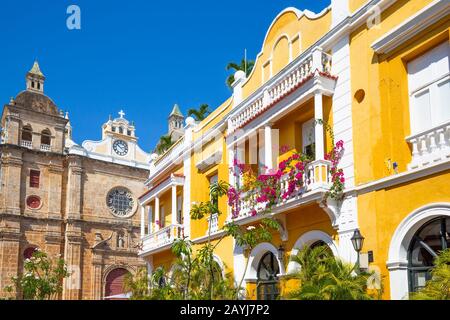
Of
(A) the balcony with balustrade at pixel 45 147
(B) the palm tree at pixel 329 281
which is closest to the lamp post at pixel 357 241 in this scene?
(B) the palm tree at pixel 329 281

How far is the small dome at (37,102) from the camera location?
36531 mm

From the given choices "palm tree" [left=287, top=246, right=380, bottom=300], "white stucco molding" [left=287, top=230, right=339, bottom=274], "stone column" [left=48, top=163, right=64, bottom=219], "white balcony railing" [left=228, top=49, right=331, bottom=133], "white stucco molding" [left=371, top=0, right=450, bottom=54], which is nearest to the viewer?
"palm tree" [left=287, top=246, right=380, bottom=300]

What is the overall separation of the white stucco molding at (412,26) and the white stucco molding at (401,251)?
3003 millimetres

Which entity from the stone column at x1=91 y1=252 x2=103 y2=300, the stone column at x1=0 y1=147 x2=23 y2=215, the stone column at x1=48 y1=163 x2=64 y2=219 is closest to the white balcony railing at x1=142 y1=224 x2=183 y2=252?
the stone column at x1=91 y1=252 x2=103 y2=300

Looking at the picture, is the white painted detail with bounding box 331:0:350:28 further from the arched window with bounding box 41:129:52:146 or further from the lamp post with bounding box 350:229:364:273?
the arched window with bounding box 41:129:52:146

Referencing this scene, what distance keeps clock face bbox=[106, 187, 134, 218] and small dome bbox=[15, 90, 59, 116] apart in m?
6.76

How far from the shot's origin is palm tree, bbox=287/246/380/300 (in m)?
8.25

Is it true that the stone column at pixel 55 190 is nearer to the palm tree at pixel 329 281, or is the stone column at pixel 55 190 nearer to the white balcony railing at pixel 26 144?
the white balcony railing at pixel 26 144

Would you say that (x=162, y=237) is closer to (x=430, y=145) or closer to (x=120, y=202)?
(x=430, y=145)

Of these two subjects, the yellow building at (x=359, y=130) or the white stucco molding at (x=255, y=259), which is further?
the white stucco molding at (x=255, y=259)

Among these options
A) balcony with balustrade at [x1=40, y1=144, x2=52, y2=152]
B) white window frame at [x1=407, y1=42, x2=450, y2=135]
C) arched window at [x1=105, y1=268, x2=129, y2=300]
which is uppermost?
balcony with balustrade at [x1=40, y1=144, x2=52, y2=152]

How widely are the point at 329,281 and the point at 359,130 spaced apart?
3221mm

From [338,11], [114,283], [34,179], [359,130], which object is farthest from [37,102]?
[359,130]

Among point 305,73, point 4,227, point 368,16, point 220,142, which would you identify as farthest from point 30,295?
point 368,16
